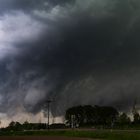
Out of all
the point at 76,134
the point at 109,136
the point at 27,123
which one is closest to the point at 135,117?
the point at 27,123

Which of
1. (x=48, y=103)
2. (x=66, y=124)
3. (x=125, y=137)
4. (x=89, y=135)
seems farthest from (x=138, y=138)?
(x=66, y=124)

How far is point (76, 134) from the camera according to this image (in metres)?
89.7

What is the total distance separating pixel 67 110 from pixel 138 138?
134 m

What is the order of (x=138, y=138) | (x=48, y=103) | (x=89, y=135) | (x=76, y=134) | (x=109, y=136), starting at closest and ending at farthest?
(x=138, y=138)
(x=109, y=136)
(x=89, y=135)
(x=76, y=134)
(x=48, y=103)

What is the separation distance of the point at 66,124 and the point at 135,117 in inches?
1371

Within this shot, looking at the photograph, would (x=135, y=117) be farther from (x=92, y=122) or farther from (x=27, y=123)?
(x=27, y=123)

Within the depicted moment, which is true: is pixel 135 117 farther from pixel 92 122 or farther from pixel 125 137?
pixel 125 137

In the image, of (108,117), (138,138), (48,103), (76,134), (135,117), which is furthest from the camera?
(108,117)

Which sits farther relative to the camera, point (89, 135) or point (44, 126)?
point (44, 126)

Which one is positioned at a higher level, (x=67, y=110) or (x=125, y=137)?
(x=67, y=110)

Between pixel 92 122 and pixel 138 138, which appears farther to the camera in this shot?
pixel 92 122

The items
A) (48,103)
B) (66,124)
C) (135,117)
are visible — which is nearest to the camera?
(48,103)

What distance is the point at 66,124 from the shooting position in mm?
178500

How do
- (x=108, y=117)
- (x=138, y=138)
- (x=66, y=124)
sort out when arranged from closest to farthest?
(x=138, y=138)
(x=66, y=124)
(x=108, y=117)
